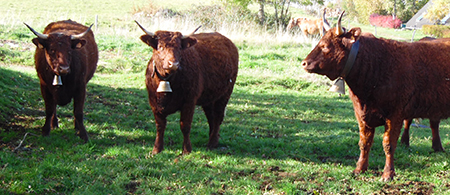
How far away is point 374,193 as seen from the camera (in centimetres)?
519

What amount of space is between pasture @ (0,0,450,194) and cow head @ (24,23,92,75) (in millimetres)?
1282

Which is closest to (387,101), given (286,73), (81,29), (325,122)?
(325,122)

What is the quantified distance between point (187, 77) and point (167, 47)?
591 millimetres

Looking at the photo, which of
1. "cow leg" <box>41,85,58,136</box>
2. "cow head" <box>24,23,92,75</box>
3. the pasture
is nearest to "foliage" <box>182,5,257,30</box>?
the pasture

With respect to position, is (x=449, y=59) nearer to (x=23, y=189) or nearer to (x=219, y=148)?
(x=219, y=148)

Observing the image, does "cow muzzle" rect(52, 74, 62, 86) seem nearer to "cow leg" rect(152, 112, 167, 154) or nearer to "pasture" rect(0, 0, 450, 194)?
"pasture" rect(0, 0, 450, 194)

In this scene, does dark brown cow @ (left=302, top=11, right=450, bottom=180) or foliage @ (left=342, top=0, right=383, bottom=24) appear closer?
dark brown cow @ (left=302, top=11, right=450, bottom=180)

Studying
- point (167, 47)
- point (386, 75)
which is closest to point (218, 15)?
point (167, 47)

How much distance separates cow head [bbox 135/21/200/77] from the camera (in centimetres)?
598

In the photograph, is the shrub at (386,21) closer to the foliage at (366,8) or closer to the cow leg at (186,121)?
the foliage at (366,8)

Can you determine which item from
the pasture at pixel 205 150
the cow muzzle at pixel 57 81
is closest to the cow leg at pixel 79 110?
the pasture at pixel 205 150

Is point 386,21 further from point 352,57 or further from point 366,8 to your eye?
point 352,57

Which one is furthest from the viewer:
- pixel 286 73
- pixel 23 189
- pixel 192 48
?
pixel 286 73

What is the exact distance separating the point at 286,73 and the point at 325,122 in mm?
5975
